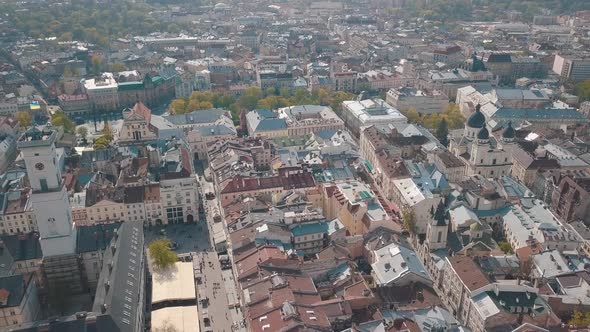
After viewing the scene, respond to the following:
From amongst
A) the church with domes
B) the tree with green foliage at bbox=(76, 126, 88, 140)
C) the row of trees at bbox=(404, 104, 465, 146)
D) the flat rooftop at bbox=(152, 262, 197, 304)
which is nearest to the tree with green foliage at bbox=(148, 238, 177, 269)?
the flat rooftop at bbox=(152, 262, 197, 304)

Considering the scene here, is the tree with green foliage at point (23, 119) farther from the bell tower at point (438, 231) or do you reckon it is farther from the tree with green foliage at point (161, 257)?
the bell tower at point (438, 231)

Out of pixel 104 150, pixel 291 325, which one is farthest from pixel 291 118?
pixel 291 325

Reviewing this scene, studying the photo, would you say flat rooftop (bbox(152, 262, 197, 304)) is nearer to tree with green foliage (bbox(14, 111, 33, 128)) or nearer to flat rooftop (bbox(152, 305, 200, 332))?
flat rooftop (bbox(152, 305, 200, 332))

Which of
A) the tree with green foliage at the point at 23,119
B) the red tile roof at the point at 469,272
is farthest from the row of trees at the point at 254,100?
the red tile roof at the point at 469,272

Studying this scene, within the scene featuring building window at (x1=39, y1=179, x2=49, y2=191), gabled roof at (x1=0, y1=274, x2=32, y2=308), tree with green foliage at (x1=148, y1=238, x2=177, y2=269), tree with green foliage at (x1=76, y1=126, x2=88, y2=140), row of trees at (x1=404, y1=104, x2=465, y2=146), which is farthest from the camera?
tree with green foliage at (x1=76, y1=126, x2=88, y2=140)

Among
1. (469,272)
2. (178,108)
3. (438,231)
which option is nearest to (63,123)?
(178,108)

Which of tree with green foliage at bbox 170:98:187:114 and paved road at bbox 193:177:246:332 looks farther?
tree with green foliage at bbox 170:98:187:114
